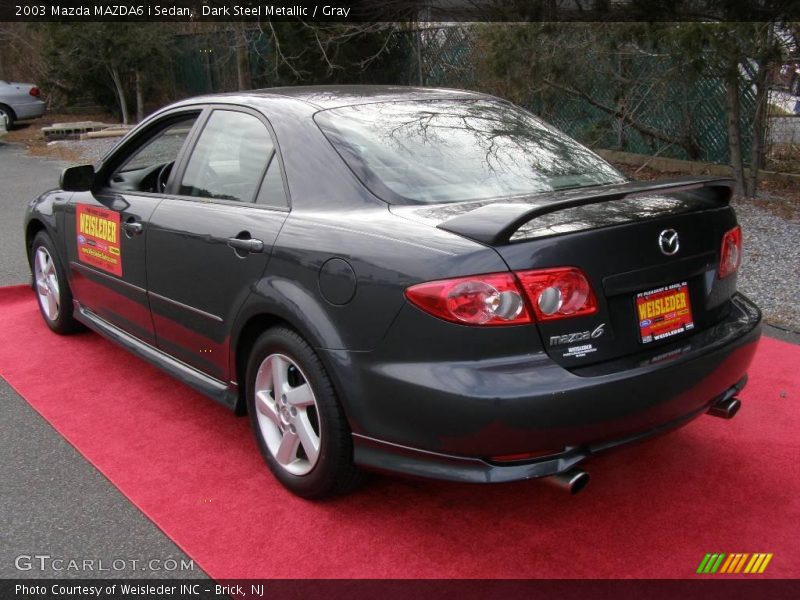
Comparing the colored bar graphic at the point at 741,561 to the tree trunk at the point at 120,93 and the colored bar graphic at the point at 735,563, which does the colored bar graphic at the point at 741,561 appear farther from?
the tree trunk at the point at 120,93

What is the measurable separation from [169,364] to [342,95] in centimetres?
153

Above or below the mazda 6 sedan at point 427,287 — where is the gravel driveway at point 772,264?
below

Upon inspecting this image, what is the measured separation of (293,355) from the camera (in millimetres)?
3037

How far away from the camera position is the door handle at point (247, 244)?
3219 mm

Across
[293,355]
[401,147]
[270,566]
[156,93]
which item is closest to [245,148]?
[401,147]

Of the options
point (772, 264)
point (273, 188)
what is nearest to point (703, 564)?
point (273, 188)

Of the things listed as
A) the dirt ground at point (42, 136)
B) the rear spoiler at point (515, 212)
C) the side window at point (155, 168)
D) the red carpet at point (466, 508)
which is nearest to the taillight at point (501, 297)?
the rear spoiler at point (515, 212)

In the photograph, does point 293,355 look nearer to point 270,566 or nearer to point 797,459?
point 270,566

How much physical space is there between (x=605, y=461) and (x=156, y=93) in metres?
20.8

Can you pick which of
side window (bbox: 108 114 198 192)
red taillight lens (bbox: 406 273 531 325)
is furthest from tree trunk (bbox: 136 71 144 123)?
red taillight lens (bbox: 406 273 531 325)

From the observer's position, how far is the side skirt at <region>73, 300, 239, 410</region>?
357cm

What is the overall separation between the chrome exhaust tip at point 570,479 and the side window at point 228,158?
172 centimetres

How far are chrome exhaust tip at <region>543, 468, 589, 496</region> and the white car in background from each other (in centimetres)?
2186

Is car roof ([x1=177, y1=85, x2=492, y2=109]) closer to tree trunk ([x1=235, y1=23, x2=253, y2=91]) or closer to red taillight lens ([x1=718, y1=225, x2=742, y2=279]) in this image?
red taillight lens ([x1=718, y1=225, x2=742, y2=279])
